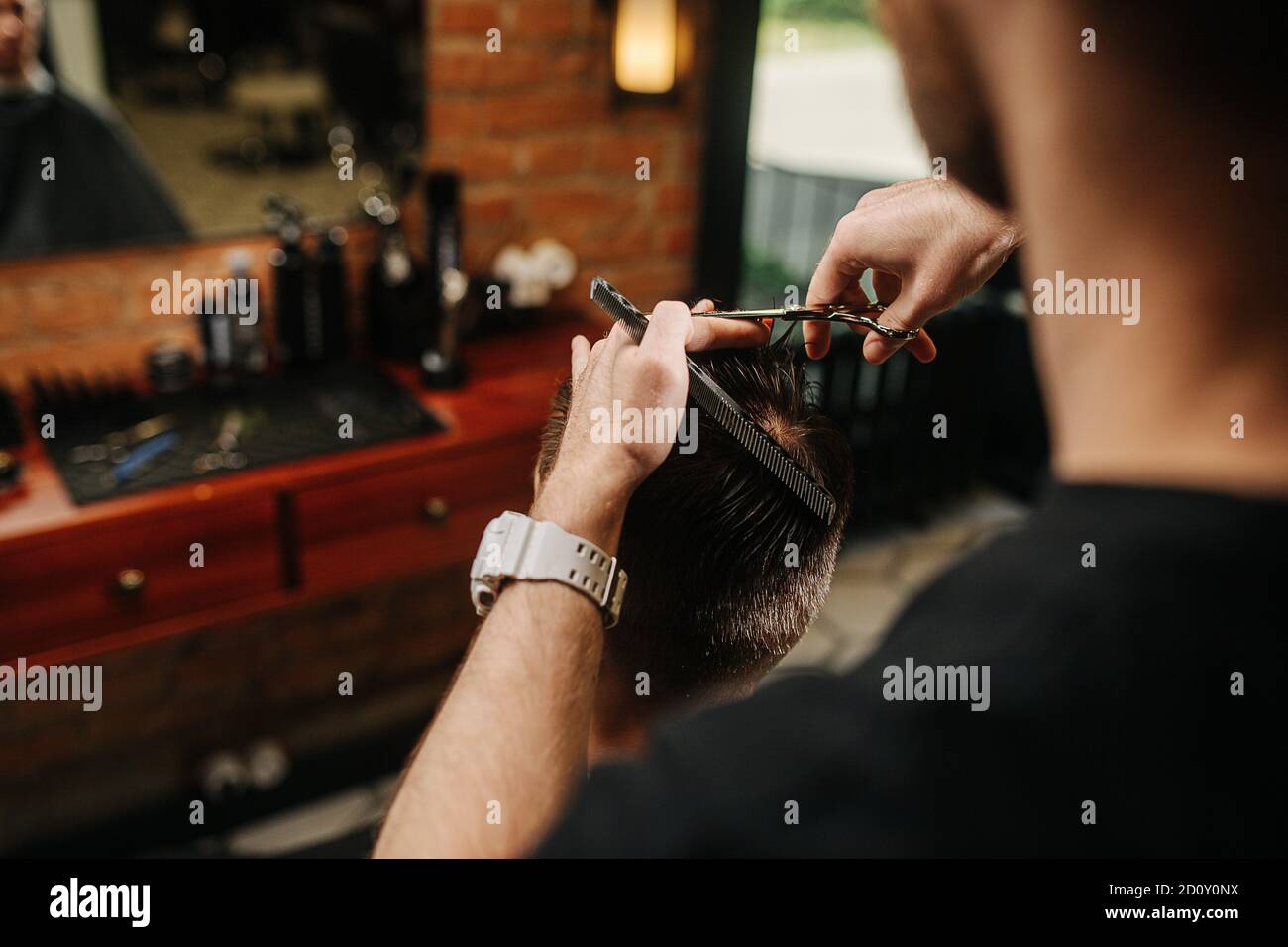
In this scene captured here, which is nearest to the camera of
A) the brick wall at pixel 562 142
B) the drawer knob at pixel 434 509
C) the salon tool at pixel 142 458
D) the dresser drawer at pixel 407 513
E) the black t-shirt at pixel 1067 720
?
the black t-shirt at pixel 1067 720

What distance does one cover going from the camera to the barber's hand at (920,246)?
2.75ft

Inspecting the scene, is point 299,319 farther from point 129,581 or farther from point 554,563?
point 554,563

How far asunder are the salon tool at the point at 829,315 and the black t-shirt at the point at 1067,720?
370mm

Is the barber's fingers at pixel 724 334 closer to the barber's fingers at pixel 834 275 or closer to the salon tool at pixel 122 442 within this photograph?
the barber's fingers at pixel 834 275

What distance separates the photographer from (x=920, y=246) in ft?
2.79

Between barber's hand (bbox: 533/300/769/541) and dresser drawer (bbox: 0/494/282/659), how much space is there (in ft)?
4.01

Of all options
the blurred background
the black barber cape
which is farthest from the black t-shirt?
the black barber cape

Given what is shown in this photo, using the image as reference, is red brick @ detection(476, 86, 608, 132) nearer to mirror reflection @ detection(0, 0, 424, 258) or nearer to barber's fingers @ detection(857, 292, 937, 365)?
mirror reflection @ detection(0, 0, 424, 258)

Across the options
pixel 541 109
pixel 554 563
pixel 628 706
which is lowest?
pixel 628 706

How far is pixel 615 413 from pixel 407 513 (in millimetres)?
1405


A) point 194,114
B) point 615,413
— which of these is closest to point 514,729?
point 615,413

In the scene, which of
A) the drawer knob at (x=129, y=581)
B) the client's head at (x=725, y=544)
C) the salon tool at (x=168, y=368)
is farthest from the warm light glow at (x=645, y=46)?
the client's head at (x=725, y=544)
